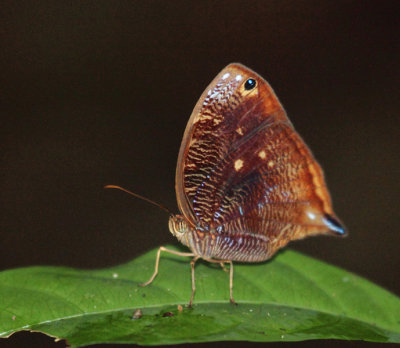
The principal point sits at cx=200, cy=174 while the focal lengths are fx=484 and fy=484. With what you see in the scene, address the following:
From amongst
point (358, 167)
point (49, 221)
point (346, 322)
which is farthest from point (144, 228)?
point (346, 322)

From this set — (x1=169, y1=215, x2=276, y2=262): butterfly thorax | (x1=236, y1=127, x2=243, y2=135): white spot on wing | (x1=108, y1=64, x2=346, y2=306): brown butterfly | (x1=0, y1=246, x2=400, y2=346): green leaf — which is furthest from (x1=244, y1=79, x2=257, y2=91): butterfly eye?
(x1=0, y1=246, x2=400, y2=346): green leaf

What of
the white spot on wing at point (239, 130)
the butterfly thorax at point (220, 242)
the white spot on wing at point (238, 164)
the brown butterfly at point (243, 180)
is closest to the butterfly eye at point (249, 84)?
the brown butterfly at point (243, 180)

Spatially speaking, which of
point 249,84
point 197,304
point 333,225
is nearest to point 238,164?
point 249,84

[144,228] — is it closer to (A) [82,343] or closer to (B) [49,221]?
(B) [49,221]

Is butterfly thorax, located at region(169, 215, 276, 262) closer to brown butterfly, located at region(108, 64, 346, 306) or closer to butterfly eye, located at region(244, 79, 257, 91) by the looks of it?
brown butterfly, located at region(108, 64, 346, 306)

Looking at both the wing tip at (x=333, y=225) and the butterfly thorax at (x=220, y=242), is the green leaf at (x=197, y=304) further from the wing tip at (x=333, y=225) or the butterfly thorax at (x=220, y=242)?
the wing tip at (x=333, y=225)

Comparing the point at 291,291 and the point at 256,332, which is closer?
the point at 256,332
